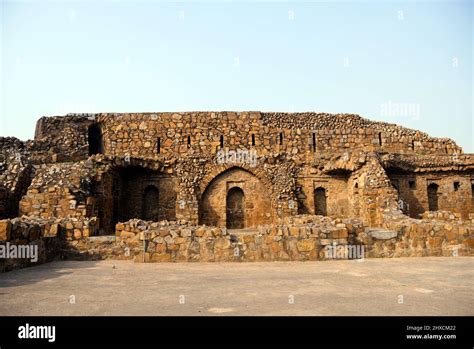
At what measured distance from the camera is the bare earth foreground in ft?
14.8

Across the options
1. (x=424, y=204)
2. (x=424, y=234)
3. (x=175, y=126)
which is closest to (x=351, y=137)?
(x=424, y=204)

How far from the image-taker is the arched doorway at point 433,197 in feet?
63.1

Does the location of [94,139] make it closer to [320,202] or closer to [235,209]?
[235,209]

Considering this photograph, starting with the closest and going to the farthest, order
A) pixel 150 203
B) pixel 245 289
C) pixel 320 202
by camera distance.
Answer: pixel 245 289, pixel 150 203, pixel 320 202

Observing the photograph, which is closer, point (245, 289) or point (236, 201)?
point (245, 289)

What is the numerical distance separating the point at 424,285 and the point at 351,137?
51.7 feet

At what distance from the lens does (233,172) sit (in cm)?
1856

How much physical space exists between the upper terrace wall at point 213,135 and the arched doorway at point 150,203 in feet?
6.29

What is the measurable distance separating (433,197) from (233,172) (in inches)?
419

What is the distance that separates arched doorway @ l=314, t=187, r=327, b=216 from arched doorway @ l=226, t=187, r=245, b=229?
383cm

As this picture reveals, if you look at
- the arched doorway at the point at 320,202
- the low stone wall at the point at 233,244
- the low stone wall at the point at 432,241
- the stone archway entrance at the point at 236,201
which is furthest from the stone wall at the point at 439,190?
the low stone wall at the point at 233,244

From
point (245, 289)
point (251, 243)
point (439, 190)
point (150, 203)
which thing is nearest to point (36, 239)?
point (251, 243)
